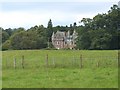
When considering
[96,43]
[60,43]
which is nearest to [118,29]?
[96,43]

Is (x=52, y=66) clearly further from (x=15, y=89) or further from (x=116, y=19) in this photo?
(x=116, y=19)

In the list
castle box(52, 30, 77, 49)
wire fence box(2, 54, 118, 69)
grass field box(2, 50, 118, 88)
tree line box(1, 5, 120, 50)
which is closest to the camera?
grass field box(2, 50, 118, 88)

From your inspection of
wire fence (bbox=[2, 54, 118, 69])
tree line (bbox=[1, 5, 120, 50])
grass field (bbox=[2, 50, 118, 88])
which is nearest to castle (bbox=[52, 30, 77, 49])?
tree line (bbox=[1, 5, 120, 50])

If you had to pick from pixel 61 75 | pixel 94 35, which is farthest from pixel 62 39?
pixel 61 75

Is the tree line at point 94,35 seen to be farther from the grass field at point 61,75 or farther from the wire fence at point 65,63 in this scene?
the grass field at point 61,75

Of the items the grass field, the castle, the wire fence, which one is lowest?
the grass field

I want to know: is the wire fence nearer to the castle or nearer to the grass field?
the grass field

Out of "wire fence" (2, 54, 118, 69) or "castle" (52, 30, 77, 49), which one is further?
"castle" (52, 30, 77, 49)

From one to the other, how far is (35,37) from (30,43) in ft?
14.0

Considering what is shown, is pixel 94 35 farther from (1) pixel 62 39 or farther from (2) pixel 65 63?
(2) pixel 65 63

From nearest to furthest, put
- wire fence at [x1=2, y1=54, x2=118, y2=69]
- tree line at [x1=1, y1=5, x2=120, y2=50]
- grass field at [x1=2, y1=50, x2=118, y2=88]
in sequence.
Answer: grass field at [x1=2, y1=50, x2=118, y2=88]
wire fence at [x1=2, y1=54, x2=118, y2=69]
tree line at [x1=1, y1=5, x2=120, y2=50]

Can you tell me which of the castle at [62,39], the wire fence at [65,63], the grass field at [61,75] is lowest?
the grass field at [61,75]

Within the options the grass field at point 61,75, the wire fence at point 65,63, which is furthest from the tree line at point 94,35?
the grass field at point 61,75

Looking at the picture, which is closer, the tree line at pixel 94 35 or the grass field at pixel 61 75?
the grass field at pixel 61 75
